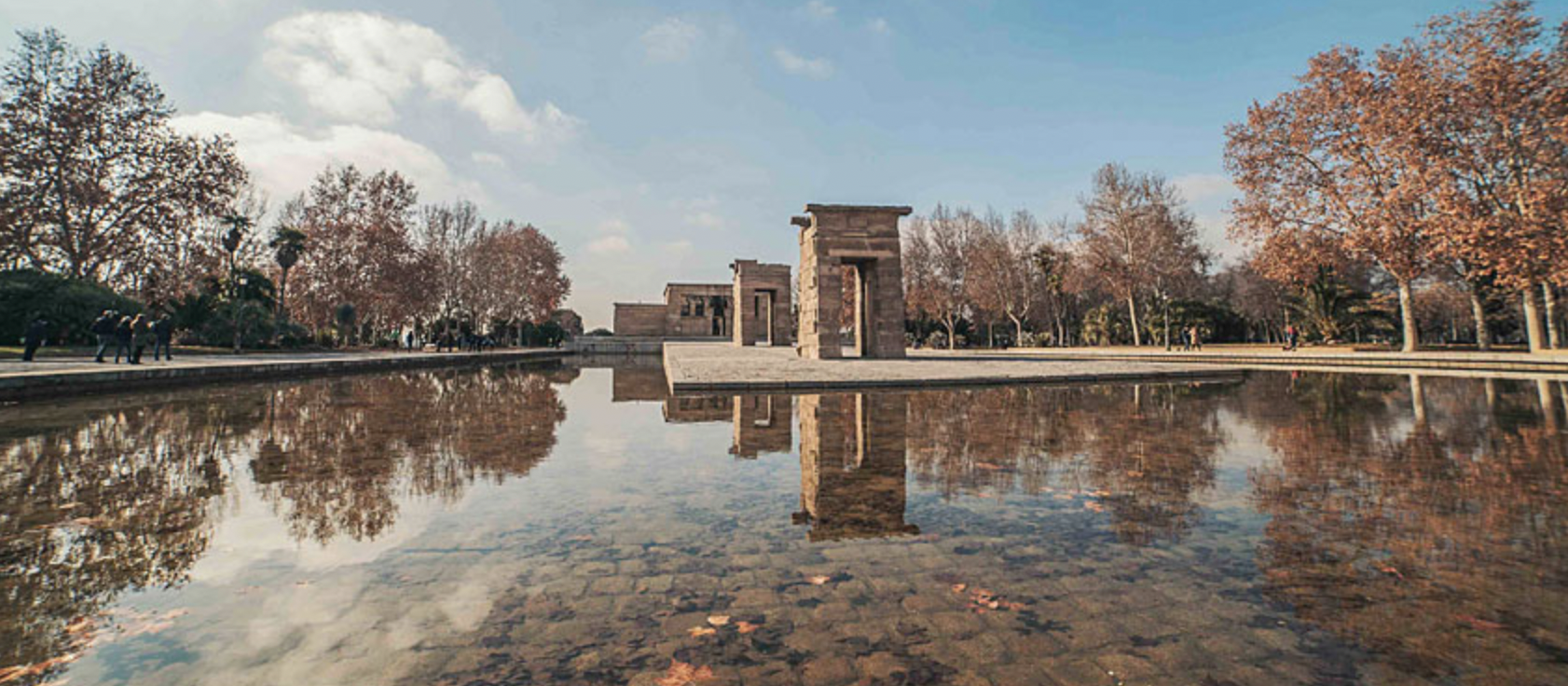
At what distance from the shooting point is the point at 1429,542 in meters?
3.17

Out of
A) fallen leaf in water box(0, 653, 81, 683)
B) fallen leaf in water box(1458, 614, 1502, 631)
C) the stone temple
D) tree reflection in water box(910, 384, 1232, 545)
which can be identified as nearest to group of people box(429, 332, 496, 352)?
the stone temple

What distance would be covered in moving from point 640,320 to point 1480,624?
64.4 meters

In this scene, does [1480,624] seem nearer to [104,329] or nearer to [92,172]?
[104,329]

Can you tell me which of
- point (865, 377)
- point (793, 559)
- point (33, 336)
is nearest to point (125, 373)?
point (33, 336)

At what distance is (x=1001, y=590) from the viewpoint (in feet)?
8.68

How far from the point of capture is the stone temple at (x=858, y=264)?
2056 centimetres

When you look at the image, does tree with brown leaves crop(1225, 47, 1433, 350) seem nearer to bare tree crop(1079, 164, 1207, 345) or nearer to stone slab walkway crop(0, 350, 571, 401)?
bare tree crop(1079, 164, 1207, 345)

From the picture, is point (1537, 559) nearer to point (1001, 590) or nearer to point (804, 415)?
point (1001, 590)

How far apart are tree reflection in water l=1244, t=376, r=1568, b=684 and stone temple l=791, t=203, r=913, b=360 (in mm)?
14541

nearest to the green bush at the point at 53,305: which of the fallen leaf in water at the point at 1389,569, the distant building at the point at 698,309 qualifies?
the fallen leaf in water at the point at 1389,569

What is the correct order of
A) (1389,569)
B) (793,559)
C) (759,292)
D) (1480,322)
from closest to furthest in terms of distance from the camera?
(1389,569), (793,559), (1480,322), (759,292)

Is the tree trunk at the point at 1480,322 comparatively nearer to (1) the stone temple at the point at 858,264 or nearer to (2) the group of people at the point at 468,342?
(1) the stone temple at the point at 858,264

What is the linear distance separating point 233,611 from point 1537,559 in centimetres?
580

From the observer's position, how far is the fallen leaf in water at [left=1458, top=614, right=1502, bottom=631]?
224cm
